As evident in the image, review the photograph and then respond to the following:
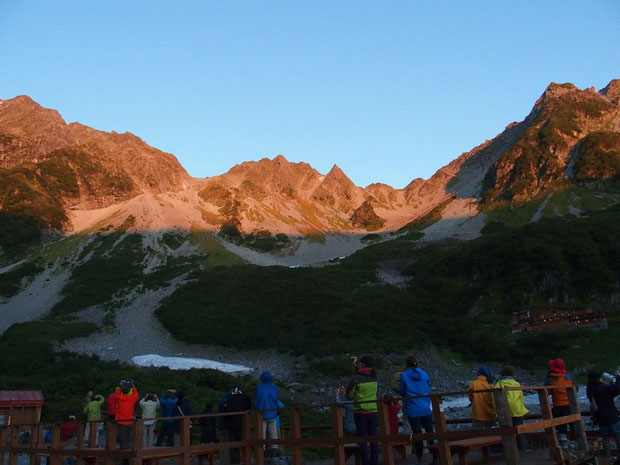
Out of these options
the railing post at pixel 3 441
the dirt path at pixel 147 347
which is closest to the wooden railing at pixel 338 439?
the railing post at pixel 3 441

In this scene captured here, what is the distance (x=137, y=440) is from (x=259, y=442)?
314 cm

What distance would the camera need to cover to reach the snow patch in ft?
178

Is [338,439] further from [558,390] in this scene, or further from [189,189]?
[189,189]

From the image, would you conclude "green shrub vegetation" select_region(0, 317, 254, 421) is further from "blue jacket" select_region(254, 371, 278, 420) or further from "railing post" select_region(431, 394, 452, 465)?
"railing post" select_region(431, 394, 452, 465)

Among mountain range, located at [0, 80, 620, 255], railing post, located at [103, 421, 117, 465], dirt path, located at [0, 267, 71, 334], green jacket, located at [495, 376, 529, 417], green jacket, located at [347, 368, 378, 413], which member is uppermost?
mountain range, located at [0, 80, 620, 255]

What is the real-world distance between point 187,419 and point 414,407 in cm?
490

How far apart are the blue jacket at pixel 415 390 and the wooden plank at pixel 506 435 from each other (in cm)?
187

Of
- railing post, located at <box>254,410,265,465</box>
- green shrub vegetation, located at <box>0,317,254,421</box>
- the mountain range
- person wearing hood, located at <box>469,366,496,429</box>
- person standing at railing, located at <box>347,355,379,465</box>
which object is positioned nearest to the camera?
person standing at railing, located at <box>347,355,379,465</box>

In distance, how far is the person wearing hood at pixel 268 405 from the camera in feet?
43.3

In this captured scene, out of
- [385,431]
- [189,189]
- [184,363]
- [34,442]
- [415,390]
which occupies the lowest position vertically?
[34,442]

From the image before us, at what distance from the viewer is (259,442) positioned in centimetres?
1270

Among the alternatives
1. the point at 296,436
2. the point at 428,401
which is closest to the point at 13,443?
the point at 296,436

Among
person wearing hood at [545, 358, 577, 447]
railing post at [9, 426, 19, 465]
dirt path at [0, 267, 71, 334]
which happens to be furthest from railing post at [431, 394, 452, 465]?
dirt path at [0, 267, 71, 334]

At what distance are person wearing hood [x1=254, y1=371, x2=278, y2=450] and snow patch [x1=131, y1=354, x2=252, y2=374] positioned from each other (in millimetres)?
41134
